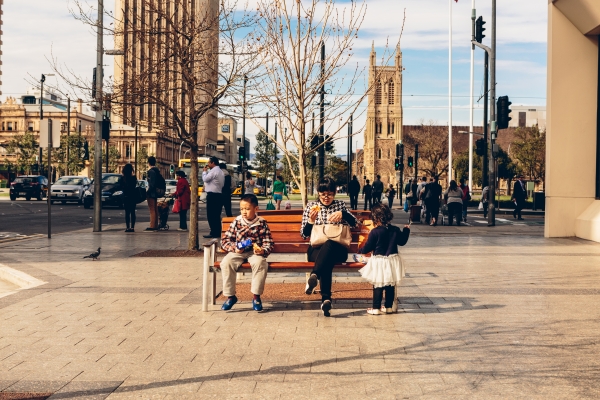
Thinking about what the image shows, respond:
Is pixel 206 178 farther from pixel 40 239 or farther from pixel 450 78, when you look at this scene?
pixel 450 78

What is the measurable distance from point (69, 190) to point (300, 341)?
1517 inches

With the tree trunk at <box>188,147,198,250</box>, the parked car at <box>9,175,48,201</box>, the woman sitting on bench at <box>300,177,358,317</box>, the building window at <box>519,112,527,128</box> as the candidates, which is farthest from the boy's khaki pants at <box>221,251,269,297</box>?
the building window at <box>519,112,527,128</box>

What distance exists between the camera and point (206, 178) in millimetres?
18188

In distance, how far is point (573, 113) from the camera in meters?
20.4

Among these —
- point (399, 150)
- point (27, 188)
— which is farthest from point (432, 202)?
point (27, 188)

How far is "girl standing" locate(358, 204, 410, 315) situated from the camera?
8469mm

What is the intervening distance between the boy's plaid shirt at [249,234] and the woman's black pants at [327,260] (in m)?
0.54

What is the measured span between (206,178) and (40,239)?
4.09 metres

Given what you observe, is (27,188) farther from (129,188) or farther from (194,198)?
(194,198)

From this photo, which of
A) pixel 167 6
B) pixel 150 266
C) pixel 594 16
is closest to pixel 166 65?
pixel 167 6

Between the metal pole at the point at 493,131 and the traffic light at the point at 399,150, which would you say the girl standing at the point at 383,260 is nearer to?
the metal pole at the point at 493,131

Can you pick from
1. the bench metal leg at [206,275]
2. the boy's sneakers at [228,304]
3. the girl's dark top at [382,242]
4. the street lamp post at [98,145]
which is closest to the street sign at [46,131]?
the street lamp post at [98,145]

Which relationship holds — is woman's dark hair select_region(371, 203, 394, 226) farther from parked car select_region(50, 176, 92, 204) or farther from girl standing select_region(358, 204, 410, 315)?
parked car select_region(50, 176, 92, 204)

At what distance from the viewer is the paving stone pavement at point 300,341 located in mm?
5383
